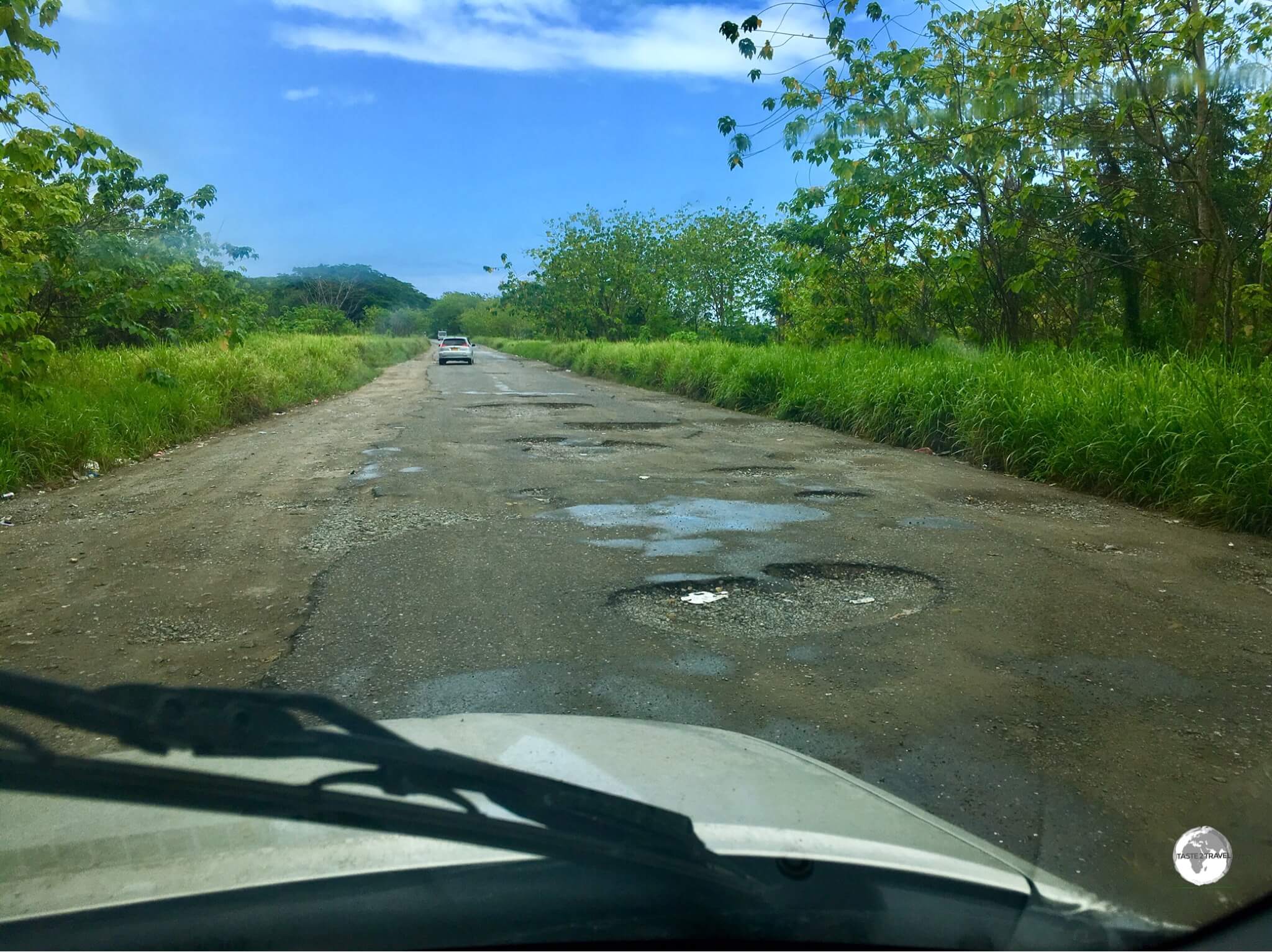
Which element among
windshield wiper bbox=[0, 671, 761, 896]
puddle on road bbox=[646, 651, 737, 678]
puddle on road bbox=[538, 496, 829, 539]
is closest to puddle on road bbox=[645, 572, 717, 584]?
puddle on road bbox=[538, 496, 829, 539]

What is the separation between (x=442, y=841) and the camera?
1551mm

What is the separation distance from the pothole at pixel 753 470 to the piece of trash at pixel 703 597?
3.98 metres

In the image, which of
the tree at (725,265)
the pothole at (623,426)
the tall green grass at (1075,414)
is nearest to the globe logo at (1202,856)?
the tall green grass at (1075,414)

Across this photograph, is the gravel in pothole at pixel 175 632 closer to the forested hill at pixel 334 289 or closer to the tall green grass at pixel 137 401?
the tall green grass at pixel 137 401

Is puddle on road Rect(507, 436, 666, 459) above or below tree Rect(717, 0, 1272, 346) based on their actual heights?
below

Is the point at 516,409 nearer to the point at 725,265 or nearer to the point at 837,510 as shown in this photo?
the point at 837,510

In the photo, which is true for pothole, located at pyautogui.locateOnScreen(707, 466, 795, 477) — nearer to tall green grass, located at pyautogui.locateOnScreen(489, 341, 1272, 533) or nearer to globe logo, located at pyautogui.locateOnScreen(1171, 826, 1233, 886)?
tall green grass, located at pyautogui.locateOnScreen(489, 341, 1272, 533)

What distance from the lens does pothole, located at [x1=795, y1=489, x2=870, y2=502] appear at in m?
7.69

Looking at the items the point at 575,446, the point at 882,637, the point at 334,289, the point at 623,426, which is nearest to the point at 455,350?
the point at 334,289

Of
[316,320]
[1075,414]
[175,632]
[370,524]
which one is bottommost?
[175,632]

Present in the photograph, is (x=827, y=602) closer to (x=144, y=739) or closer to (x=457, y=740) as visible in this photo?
(x=457, y=740)

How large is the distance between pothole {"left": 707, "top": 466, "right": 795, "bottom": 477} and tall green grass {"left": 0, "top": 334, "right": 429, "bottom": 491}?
6313 millimetres

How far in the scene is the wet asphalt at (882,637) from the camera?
9.50ft

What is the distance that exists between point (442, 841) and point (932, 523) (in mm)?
5729
